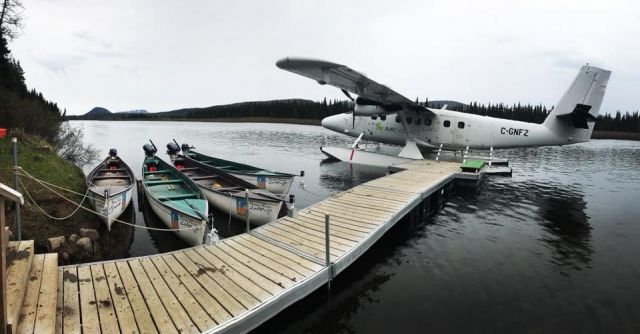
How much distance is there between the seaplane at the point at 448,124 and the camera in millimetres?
20453

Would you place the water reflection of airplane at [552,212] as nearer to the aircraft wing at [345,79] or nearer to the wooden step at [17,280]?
the aircraft wing at [345,79]

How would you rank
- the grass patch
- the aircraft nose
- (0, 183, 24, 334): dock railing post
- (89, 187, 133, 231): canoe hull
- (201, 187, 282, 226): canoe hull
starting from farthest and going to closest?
the aircraft nose < (201, 187, 282, 226): canoe hull < (89, 187, 133, 231): canoe hull < the grass patch < (0, 183, 24, 334): dock railing post

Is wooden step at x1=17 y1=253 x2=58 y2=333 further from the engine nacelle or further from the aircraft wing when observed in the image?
the engine nacelle

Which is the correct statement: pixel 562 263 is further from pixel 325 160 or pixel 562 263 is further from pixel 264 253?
pixel 325 160

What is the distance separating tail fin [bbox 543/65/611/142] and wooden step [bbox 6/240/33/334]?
80.8 ft

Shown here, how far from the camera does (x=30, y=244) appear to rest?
5801 mm

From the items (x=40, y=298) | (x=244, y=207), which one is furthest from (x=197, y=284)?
(x=244, y=207)

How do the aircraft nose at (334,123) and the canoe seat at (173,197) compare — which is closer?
the canoe seat at (173,197)

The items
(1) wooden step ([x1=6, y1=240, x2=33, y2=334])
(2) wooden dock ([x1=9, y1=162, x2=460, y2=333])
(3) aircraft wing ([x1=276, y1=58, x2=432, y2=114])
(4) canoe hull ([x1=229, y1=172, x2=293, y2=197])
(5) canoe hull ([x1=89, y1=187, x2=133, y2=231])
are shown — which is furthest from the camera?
(4) canoe hull ([x1=229, y1=172, x2=293, y2=197])

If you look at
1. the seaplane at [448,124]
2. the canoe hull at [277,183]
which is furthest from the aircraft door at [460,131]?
the canoe hull at [277,183]

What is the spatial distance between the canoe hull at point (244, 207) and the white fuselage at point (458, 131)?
48.5ft

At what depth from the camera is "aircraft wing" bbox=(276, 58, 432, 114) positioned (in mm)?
14523

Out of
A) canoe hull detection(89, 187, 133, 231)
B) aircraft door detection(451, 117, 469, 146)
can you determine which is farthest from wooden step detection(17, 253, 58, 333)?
aircraft door detection(451, 117, 469, 146)

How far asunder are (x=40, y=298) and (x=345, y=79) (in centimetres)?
1556
